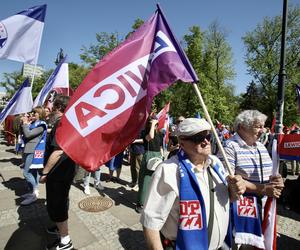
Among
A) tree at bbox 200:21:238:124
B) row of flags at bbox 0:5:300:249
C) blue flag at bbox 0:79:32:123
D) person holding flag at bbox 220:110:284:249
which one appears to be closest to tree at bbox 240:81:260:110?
tree at bbox 200:21:238:124

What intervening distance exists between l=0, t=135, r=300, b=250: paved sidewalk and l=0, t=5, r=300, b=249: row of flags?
210 cm

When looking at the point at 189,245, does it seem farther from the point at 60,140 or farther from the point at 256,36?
the point at 256,36

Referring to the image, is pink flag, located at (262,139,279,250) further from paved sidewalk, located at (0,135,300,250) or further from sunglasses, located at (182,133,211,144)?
paved sidewalk, located at (0,135,300,250)

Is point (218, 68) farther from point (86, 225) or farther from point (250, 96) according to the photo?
point (86, 225)

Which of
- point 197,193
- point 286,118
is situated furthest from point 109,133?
point 286,118

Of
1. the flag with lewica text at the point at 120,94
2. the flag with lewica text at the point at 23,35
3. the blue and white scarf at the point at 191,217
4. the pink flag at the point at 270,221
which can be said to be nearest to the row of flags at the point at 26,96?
the flag with lewica text at the point at 23,35

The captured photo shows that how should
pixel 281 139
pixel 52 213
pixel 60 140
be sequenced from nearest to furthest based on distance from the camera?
pixel 60 140, pixel 281 139, pixel 52 213

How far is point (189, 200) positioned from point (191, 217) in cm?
12

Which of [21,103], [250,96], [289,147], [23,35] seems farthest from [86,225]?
[250,96]

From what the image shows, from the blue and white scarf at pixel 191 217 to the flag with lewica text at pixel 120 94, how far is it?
2.12 feet

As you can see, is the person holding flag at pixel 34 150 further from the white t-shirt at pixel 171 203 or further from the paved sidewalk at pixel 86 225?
the white t-shirt at pixel 171 203

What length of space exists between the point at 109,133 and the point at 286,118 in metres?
29.5

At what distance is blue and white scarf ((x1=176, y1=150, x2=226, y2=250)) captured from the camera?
165cm

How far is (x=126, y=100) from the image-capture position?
Result: 2105 millimetres
